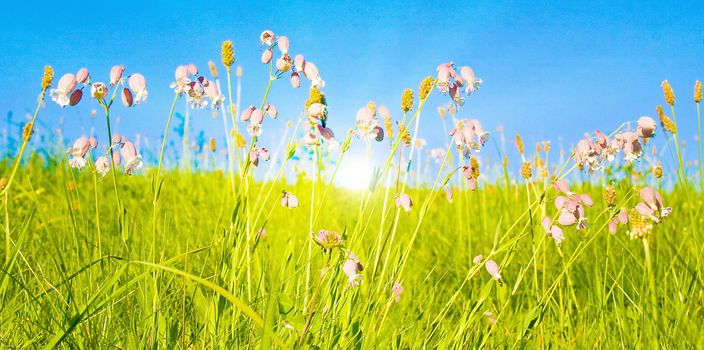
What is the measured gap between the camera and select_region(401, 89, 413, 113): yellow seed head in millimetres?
2061

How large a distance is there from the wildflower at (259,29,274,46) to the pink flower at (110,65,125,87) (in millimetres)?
456

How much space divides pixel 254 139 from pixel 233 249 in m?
0.36

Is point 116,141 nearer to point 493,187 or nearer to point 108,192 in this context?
point 108,192

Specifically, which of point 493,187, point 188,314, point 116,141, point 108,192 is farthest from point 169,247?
point 493,187

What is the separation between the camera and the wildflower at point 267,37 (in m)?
2.13

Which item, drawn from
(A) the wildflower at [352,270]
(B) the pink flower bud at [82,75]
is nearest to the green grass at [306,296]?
(A) the wildflower at [352,270]

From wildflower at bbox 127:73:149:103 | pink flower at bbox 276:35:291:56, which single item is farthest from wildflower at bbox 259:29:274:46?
wildflower at bbox 127:73:149:103

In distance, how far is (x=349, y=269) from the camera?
5.98 ft

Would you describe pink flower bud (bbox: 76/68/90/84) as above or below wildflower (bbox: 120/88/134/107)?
above

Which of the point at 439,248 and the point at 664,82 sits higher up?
the point at 664,82

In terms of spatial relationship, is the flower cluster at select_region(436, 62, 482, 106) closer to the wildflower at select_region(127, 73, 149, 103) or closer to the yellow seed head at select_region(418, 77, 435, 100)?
the yellow seed head at select_region(418, 77, 435, 100)

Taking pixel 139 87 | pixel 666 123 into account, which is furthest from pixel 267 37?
pixel 666 123

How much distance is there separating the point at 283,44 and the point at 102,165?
2.32 ft

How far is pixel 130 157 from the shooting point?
199 centimetres
